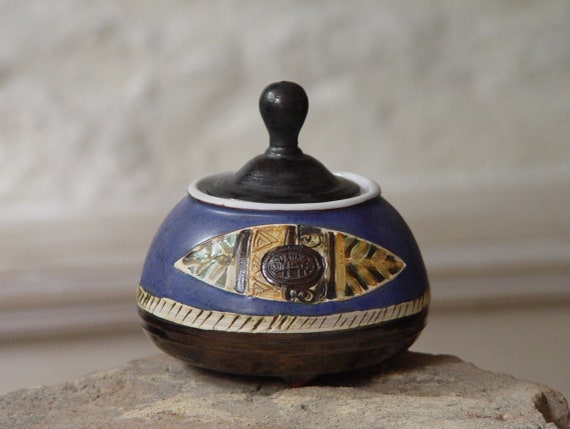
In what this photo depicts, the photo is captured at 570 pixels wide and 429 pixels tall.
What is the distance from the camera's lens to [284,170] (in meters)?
1.48

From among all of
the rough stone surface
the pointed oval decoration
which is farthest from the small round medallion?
the rough stone surface

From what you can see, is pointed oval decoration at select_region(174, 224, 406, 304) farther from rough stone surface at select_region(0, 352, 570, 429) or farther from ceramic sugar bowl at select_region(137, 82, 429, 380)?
rough stone surface at select_region(0, 352, 570, 429)

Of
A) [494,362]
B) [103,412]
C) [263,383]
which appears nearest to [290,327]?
[263,383]

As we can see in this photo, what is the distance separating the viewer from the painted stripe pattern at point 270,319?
4.58 feet

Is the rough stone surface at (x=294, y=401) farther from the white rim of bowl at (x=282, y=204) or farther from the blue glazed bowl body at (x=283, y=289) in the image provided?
the white rim of bowl at (x=282, y=204)

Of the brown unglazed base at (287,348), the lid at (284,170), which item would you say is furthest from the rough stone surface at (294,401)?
the lid at (284,170)

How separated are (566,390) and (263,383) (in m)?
1.25

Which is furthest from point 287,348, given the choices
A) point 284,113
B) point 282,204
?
point 284,113

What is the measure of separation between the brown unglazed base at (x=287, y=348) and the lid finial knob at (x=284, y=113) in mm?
262

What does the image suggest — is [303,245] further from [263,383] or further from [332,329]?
[263,383]

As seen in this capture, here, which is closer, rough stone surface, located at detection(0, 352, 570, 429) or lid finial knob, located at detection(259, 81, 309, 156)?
rough stone surface, located at detection(0, 352, 570, 429)

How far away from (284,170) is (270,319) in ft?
0.70

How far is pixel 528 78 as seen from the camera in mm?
2486

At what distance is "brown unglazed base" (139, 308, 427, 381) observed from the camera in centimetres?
140
